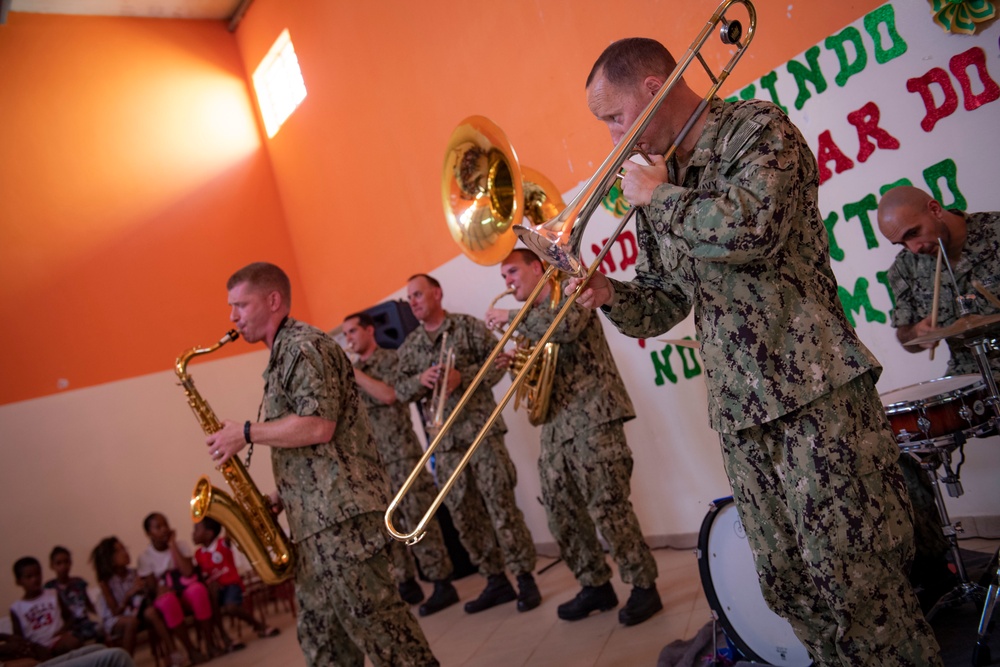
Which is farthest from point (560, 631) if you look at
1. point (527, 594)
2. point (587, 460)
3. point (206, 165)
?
point (206, 165)

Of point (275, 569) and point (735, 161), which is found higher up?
point (735, 161)

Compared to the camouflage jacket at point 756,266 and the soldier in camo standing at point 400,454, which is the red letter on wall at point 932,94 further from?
the soldier in camo standing at point 400,454

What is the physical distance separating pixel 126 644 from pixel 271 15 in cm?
605

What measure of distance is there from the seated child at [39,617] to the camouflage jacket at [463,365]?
10.2 feet

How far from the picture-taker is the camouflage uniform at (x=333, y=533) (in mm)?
2871

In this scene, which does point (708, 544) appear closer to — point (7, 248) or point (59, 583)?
point (59, 583)

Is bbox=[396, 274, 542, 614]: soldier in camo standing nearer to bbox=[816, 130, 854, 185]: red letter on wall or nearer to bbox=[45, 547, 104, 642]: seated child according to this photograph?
bbox=[816, 130, 854, 185]: red letter on wall

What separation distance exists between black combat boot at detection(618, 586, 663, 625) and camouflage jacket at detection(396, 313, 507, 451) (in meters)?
1.43

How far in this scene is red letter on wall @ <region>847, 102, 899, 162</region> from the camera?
365cm

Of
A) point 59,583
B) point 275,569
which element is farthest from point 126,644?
point 275,569

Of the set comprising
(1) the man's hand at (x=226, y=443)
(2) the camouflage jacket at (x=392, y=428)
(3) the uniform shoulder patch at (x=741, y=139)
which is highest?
(3) the uniform shoulder patch at (x=741, y=139)

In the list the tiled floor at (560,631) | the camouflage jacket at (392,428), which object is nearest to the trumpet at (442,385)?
the camouflage jacket at (392,428)

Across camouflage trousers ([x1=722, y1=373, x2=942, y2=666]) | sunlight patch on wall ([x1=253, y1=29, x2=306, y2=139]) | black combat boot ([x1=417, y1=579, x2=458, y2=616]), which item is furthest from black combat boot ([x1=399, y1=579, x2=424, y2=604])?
sunlight patch on wall ([x1=253, y1=29, x2=306, y2=139])

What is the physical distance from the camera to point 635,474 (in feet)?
17.7
